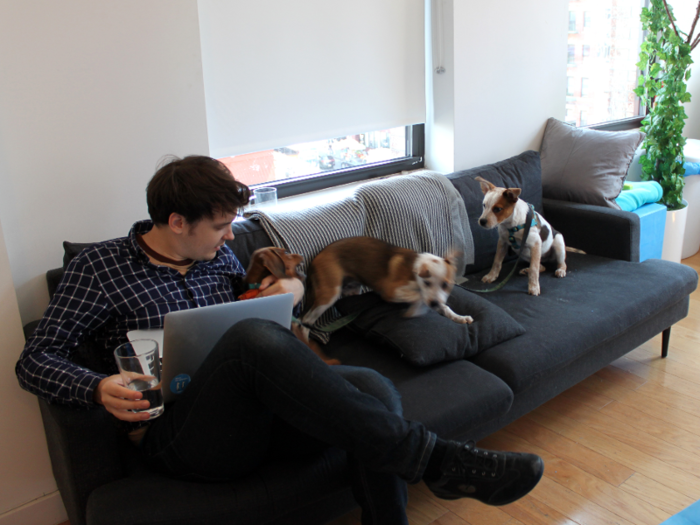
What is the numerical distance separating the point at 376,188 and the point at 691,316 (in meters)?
1.97

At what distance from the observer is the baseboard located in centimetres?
177

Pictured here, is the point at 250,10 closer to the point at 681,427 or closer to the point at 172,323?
the point at 172,323

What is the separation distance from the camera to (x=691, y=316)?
2.99 metres

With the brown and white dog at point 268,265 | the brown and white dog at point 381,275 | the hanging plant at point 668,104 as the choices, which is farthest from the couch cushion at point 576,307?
the hanging plant at point 668,104

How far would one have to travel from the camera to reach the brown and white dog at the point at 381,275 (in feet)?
6.41

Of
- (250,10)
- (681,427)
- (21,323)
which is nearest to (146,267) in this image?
(21,323)

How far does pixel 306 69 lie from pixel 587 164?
5.21ft

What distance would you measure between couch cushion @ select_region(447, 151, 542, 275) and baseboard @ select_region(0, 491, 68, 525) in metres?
1.85

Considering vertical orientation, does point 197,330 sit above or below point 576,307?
above

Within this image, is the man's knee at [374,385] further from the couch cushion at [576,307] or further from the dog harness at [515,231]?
the dog harness at [515,231]

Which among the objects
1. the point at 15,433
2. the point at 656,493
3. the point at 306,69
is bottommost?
the point at 656,493

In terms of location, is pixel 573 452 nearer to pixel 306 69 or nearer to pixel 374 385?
pixel 374 385

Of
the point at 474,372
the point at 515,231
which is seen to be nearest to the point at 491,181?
the point at 515,231

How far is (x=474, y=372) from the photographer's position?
5.85 feet
